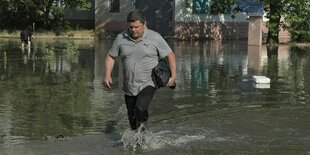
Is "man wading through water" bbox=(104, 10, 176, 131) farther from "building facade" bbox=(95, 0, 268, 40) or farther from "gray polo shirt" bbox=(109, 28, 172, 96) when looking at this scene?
"building facade" bbox=(95, 0, 268, 40)

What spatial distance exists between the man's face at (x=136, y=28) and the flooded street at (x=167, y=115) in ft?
4.70

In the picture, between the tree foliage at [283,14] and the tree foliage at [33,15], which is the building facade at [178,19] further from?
the tree foliage at [283,14]

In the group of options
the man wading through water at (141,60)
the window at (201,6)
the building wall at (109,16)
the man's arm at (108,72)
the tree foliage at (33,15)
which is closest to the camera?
the man wading through water at (141,60)

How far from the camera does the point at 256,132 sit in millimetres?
8969

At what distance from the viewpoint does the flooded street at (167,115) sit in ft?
26.3

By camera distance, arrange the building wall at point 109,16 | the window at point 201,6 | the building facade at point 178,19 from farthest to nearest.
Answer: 1. the building wall at point 109,16
2. the window at point 201,6
3. the building facade at point 178,19

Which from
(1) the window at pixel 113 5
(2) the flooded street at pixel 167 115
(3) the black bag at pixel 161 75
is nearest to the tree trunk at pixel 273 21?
(1) the window at pixel 113 5

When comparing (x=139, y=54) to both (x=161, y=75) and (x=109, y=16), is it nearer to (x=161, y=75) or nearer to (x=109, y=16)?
(x=161, y=75)

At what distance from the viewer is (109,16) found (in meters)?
48.6

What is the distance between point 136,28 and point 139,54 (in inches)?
15.0

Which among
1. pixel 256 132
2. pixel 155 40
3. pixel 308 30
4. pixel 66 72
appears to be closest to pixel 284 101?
pixel 256 132

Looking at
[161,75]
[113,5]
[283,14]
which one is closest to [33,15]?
[113,5]

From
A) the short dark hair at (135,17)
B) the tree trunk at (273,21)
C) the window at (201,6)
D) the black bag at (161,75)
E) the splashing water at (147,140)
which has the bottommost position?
the splashing water at (147,140)

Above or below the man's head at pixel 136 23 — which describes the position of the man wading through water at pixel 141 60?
below
